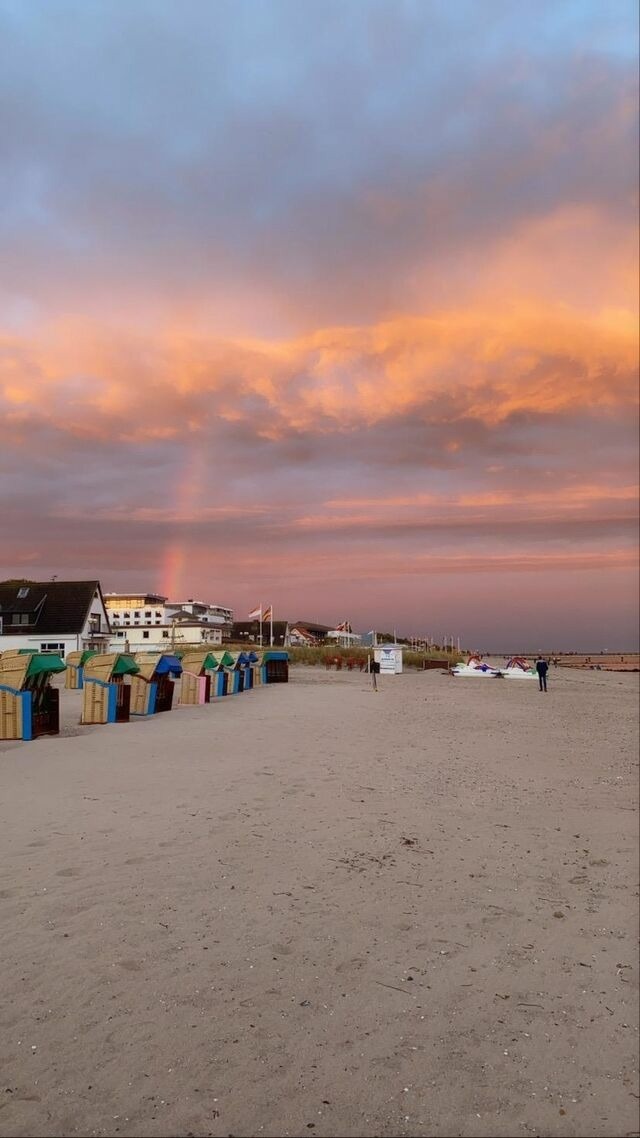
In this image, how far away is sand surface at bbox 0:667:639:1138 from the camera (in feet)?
12.9

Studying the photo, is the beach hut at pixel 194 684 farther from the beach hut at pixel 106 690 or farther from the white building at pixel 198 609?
the white building at pixel 198 609

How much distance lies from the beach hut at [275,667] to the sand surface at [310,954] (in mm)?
25451

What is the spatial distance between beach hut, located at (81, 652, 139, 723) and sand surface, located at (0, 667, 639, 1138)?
5580 millimetres

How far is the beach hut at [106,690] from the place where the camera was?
55.9 ft

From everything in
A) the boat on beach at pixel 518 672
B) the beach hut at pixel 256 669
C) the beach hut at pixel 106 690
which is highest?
the beach hut at pixel 106 690

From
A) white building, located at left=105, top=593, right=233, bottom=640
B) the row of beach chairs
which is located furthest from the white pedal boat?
white building, located at left=105, top=593, right=233, bottom=640

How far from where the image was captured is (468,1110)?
4000 mm

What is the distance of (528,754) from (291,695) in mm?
13724

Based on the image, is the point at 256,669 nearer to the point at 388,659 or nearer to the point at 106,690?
the point at 388,659

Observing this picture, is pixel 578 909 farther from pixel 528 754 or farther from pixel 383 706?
pixel 383 706

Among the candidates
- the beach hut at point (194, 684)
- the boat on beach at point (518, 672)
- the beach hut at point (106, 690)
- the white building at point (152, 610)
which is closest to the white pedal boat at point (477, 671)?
the boat on beach at point (518, 672)

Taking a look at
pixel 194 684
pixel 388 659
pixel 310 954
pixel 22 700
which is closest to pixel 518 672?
pixel 388 659

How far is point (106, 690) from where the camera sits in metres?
17.0

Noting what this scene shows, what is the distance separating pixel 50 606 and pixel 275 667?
31.2 meters
